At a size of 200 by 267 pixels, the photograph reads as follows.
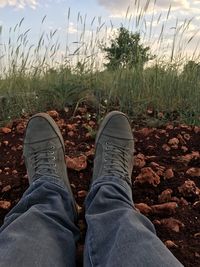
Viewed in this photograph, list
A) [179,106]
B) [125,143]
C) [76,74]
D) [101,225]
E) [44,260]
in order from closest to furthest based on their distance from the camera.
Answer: [44,260] < [101,225] < [125,143] < [179,106] < [76,74]

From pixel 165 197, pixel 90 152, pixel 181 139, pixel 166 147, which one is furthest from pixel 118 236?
pixel 181 139

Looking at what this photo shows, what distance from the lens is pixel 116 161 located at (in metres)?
2.35

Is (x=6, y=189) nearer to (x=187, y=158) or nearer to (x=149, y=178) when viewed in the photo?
(x=149, y=178)

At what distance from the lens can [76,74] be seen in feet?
12.4

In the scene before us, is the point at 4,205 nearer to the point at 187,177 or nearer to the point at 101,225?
the point at 101,225

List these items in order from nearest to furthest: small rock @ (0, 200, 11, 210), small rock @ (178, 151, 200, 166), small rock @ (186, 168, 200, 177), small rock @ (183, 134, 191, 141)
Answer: small rock @ (0, 200, 11, 210) → small rock @ (186, 168, 200, 177) → small rock @ (178, 151, 200, 166) → small rock @ (183, 134, 191, 141)

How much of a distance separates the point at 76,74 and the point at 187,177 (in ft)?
5.41

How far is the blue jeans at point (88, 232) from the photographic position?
151 cm

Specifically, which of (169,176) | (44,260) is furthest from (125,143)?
(44,260)

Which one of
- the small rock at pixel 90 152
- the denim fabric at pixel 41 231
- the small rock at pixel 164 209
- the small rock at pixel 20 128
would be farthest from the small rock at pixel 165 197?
the small rock at pixel 20 128

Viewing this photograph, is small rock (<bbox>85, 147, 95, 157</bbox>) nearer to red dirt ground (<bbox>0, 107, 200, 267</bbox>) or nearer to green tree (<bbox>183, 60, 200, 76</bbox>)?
red dirt ground (<bbox>0, 107, 200, 267</bbox>)

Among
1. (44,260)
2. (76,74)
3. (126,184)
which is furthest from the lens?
(76,74)

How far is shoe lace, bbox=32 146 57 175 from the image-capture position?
226 cm

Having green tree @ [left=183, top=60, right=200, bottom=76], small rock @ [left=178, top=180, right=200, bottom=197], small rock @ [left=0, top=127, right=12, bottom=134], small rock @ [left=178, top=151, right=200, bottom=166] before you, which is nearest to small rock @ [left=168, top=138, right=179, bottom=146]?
small rock @ [left=178, top=151, right=200, bottom=166]
